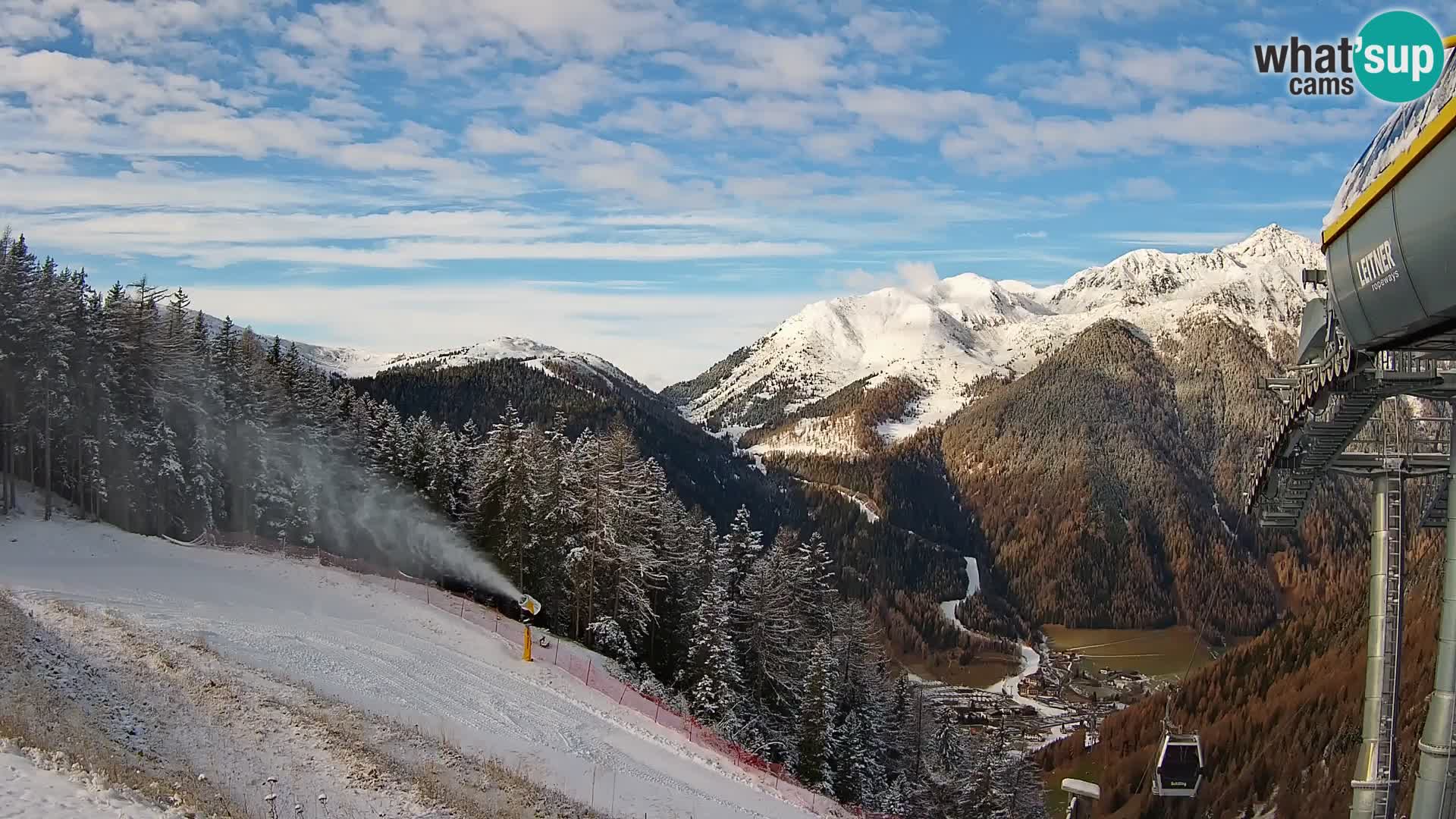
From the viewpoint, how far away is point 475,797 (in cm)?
1955

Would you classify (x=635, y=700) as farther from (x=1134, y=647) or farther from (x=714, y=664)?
(x=1134, y=647)

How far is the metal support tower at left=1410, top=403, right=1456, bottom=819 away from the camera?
14.2 m

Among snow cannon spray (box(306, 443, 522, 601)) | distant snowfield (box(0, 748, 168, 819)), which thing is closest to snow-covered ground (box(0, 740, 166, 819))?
distant snowfield (box(0, 748, 168, 819))

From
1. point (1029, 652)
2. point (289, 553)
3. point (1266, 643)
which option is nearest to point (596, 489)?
point (289, 553)

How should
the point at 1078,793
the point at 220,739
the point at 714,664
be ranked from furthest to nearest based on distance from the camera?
the point at 714,664
the point at 220,739
the point at 1078,793

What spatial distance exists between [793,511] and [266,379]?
143m

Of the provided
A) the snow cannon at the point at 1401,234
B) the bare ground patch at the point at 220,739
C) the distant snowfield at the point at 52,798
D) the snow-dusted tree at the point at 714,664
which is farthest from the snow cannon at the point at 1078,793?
the snow-dusted tree at the point at 714,664

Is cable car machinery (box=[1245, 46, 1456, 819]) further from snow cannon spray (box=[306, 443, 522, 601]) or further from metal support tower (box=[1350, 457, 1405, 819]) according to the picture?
snow cannon spray (box=[306, 443, 522, 601])

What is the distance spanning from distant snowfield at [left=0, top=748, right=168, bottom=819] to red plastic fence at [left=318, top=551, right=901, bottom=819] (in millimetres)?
17827

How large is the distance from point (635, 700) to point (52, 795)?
75.4ft

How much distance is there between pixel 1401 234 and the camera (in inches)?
361

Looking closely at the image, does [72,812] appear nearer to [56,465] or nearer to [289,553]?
[289,553]

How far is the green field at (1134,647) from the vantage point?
520 ft

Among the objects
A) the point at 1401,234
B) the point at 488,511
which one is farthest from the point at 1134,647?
the point at 1401,234
